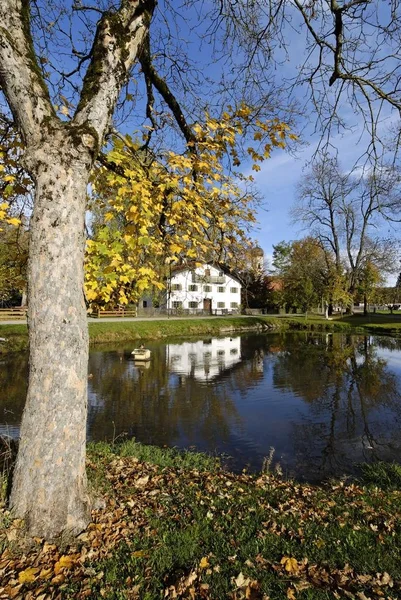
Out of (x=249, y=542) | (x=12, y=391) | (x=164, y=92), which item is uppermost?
(x=164, y=92)

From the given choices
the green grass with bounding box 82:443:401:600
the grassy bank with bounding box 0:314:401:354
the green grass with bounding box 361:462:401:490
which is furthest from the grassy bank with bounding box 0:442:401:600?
the grassy bank with bounding box 0:314:401:354

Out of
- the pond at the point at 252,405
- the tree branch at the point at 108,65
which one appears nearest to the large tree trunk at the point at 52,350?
the tree branch at the point at 108,65

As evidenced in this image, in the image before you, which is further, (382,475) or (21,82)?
(382,475)

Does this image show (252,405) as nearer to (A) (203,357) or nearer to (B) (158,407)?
(B) (158,407)

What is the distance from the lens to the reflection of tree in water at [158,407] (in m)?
10.2

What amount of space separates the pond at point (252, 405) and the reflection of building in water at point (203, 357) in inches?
3.0

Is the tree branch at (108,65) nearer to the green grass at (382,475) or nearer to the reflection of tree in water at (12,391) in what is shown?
the reflection of tree in water at (12,391)

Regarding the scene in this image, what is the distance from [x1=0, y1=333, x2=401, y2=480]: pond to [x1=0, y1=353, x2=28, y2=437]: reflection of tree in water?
4 centimetres

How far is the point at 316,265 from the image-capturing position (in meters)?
51.2

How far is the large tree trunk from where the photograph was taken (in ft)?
11.0

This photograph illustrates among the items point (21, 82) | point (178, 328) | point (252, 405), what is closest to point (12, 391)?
point (252, 405)

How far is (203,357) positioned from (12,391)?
40.0 ft

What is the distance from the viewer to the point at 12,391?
14.0m

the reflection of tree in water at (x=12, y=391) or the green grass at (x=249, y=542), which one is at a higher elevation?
the green grass at (x=249, y=542)
